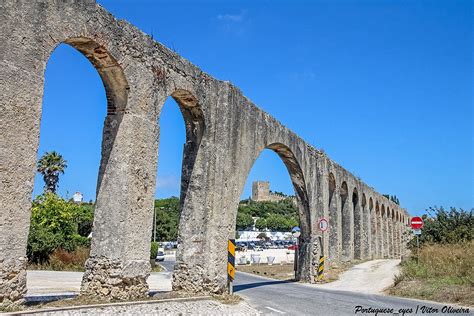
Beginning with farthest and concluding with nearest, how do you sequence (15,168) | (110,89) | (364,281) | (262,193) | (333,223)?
(262,193) < (333,223) < (364,281) < (110,89) < (15,168)

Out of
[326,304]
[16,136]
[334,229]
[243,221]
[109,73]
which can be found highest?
[109,73]

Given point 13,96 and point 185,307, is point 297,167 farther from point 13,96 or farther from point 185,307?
point 13,96

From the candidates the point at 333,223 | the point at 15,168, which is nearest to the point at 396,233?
the point at 333,223

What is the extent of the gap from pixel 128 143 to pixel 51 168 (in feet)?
112

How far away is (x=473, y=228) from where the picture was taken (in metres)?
19.4

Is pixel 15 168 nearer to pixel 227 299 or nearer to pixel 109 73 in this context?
pixel 109 73

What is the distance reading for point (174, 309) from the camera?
8.31 metres

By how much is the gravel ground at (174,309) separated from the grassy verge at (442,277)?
5.60 metres

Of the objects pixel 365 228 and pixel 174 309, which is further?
pixel 365 228

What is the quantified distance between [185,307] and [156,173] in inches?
113

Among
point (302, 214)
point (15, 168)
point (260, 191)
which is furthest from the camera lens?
point (260, 191)

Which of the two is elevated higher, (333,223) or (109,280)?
(333,223)

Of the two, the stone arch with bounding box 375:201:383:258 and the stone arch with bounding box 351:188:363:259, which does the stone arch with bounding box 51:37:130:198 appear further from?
the stone arch with bounding box 375:201:383:258

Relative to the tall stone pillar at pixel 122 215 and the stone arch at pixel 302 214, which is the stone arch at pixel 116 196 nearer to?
the tall stone pillar at pixel 122 215
